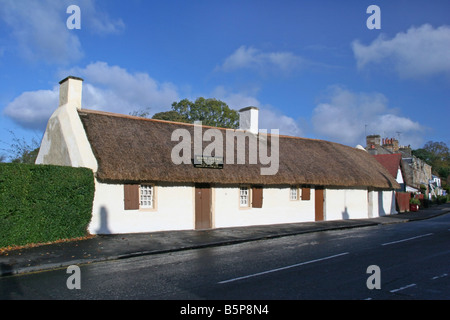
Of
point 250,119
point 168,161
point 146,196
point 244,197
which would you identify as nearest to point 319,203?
point 244,197

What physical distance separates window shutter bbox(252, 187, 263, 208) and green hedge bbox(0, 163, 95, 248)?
833cm

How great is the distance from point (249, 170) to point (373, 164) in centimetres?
1541

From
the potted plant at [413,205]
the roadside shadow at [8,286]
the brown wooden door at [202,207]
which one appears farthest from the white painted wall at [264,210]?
the potted plant at [413,205]

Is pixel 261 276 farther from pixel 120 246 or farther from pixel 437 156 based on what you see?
pixel 437 156

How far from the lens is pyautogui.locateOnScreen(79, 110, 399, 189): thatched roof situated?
1504 centimetres

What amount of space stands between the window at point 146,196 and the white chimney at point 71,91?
4.90 m

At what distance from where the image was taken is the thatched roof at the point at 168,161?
15.0 m

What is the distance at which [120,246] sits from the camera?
1245 cm

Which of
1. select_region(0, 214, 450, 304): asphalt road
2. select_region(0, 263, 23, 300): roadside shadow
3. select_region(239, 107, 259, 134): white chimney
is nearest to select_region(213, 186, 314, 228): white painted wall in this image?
select_region(239, 107, 259, 134): white chimney

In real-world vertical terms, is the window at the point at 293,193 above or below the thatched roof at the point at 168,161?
below

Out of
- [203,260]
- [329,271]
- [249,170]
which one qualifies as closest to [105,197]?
[203,260]

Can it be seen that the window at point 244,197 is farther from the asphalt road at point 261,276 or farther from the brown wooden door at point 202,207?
the asphalt road at point 261,276

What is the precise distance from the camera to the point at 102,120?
16.7 metres

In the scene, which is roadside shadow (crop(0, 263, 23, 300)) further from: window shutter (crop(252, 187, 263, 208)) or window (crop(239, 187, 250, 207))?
window shutter (crop(252, 187, 263, 208))
